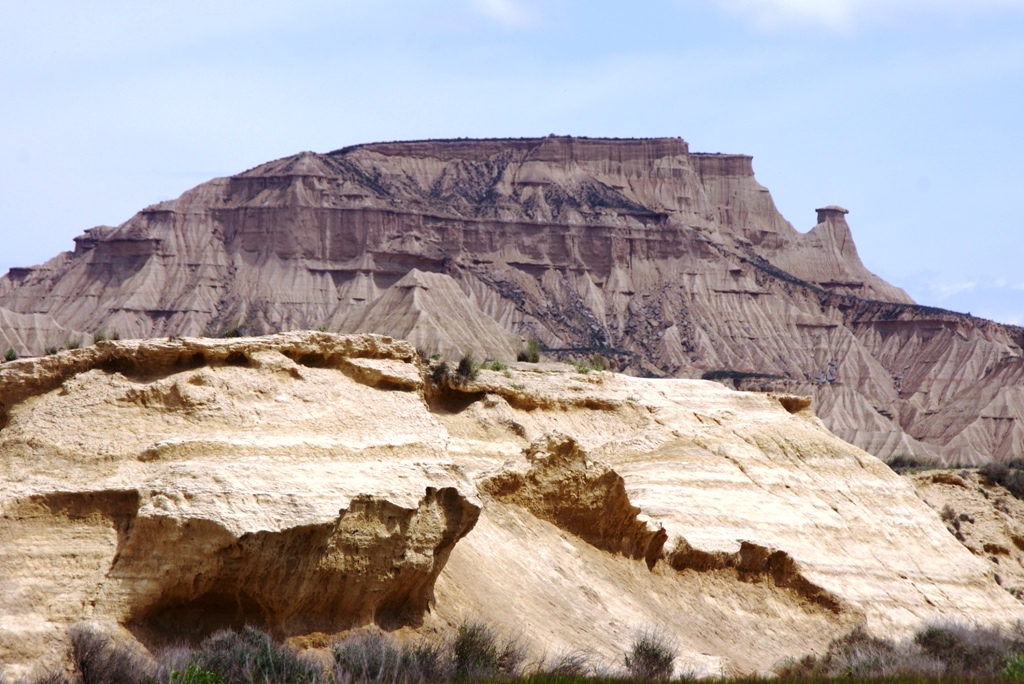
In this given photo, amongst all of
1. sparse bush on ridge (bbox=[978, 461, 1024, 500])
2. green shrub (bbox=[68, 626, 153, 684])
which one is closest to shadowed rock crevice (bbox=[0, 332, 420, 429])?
green shrub (bbox=[68, 626, 153, 684])

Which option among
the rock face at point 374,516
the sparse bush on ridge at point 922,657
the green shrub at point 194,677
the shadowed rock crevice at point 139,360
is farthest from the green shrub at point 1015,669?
the green shrub at point 194,677

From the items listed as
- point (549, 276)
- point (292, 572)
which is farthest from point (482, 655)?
Answer: point (549, 276)

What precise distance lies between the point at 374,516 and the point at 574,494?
24.0 feet

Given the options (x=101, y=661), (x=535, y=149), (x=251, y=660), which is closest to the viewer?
(x=101, y=661)

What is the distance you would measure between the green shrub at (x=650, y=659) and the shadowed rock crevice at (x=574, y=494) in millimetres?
3756

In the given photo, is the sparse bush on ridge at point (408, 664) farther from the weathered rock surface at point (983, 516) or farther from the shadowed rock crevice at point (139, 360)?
the weathered rock surface at point (983, 516)

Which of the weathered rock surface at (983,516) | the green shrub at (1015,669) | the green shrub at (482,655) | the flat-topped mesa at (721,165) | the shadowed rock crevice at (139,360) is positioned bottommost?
the weathered rock surface at (983,516)

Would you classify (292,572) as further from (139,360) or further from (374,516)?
(139,360)

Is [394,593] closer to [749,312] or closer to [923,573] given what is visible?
[923,573]

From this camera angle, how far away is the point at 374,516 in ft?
49.5

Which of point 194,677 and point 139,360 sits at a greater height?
point 139,360

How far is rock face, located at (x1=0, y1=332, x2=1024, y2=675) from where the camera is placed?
46.4ft

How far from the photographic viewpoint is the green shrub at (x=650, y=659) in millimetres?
17281

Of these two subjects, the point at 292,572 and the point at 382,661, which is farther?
the point at 292,572
